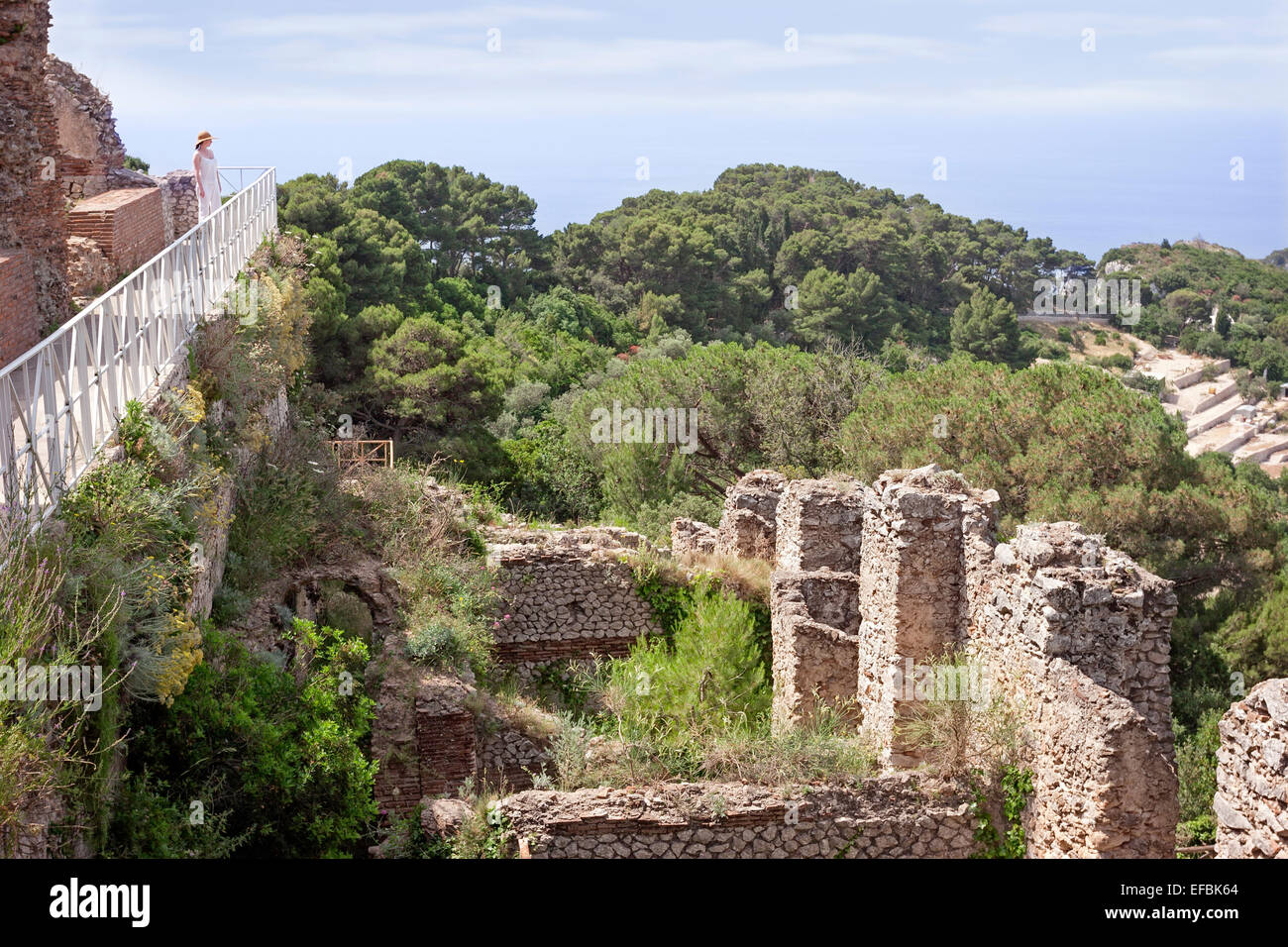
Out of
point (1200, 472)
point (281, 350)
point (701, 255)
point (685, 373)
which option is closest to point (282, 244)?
point (281, 350)

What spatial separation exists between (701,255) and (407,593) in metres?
43.0

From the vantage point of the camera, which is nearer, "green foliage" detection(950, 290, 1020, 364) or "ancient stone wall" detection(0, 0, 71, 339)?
"ancient stone wall" detection(0, 0, 71, 339)

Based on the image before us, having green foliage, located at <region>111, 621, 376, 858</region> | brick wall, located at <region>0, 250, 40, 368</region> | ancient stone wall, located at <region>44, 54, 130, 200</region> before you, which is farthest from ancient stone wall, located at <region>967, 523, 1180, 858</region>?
ancient stone wall, located at <region>44, 54, 130, 200</region>

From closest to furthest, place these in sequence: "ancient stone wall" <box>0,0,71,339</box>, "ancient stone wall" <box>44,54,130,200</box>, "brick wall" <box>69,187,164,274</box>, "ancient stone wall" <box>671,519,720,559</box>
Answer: "ancient stone wall" <box>0,0,71,339</box> < "brick wall" <box>69,187,164,274</box> < "ancient stone wall" <box>44,54,130,200</box> < "ancient stone wall" <box>671,519,720,559</box>

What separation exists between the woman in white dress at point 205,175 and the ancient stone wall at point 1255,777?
41.5 feet

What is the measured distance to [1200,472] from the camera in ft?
69.5

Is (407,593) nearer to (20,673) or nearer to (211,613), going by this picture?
(211,613)

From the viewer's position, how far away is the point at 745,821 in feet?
30.8

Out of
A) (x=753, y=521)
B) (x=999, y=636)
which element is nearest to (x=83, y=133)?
(x=753, y=521)

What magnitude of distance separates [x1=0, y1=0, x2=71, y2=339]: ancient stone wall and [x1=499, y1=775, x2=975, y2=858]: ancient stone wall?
6538 millimetres

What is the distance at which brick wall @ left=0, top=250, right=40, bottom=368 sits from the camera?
34.9 ft

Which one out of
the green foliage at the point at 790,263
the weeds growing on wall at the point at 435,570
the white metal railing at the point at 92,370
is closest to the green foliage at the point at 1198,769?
the weeds growing on wall at the point at 435,570

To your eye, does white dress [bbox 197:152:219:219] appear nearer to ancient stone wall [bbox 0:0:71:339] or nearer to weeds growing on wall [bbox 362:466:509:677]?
ancient stone wall [bbox 0:0:71:339]

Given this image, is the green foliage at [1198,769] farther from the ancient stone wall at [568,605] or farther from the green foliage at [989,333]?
the green foliage at [989,333]
